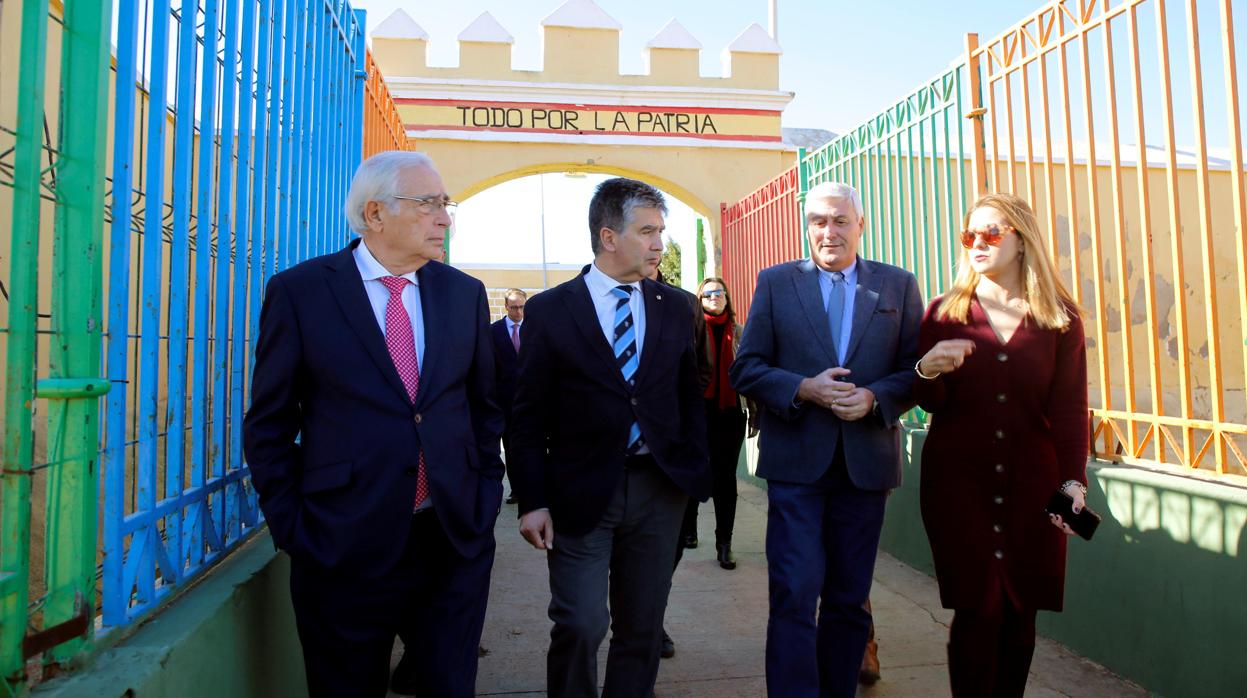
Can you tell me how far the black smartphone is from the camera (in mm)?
2682

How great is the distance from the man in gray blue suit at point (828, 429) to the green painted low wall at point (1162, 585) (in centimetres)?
122

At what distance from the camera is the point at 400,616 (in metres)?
2.38

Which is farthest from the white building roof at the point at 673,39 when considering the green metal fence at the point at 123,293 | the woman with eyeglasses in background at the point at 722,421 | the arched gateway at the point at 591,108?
the green metal fence at the point at 123,293

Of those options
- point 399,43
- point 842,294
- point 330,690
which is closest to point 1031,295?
point 842,294

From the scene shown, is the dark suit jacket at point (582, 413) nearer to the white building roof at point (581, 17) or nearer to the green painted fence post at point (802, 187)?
the green painted fence post at point (802, 187)

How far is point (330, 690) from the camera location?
2.30m

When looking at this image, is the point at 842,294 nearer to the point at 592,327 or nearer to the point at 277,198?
the point at 592,327

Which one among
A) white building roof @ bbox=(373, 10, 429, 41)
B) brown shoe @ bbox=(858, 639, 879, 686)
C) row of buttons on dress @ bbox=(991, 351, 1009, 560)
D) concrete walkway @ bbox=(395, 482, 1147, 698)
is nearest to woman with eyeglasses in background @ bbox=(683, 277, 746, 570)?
concrete walkway @ bbox=(395, 482, 1147, 698)

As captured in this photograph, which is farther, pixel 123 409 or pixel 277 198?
pixel 277 198

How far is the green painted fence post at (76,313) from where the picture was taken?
1730 mm

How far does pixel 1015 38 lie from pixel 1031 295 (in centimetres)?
230

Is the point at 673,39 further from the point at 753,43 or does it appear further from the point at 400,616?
the point at 400,616

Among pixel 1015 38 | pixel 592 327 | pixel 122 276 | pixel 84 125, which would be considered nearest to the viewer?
pixel 84 125

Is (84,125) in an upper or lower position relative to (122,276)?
upper
